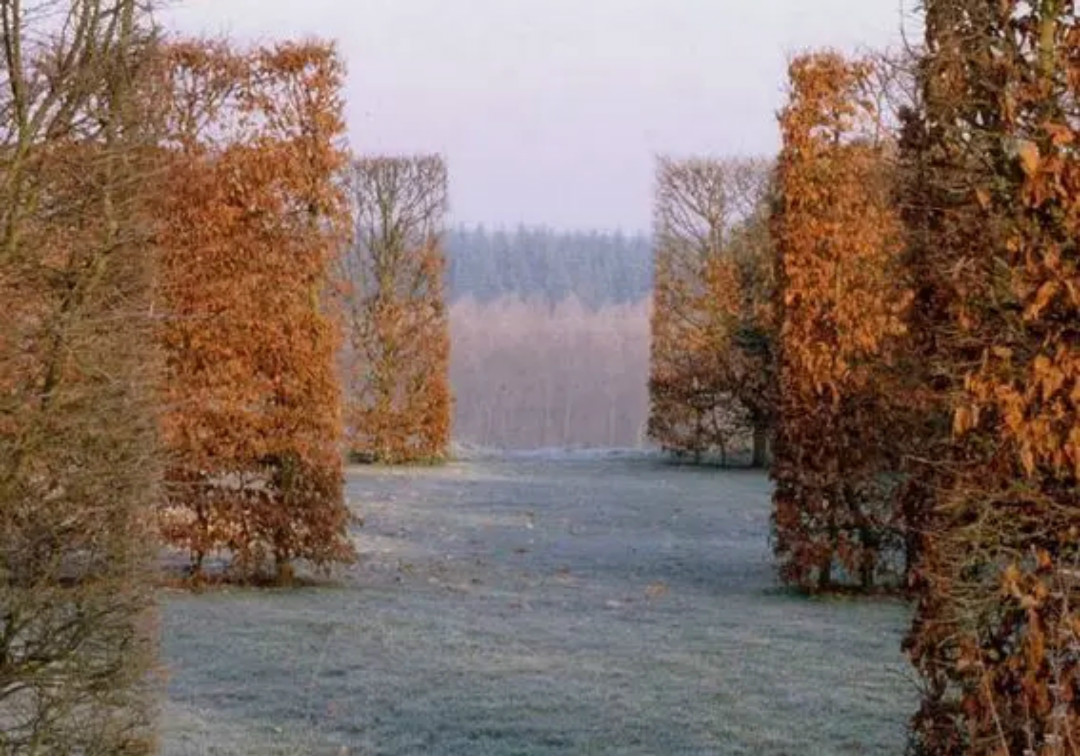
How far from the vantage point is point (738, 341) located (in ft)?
98.8

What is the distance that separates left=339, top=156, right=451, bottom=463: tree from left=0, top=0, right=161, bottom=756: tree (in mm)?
22604

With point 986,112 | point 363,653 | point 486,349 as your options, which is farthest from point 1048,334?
point 486,349

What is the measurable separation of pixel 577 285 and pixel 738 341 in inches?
861

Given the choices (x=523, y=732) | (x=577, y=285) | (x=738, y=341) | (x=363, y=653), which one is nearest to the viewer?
(x=523, y=732)

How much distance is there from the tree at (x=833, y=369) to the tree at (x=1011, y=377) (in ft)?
27.5

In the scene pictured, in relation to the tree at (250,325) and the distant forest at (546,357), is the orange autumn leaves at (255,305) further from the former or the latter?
the distant forest at (546,357)

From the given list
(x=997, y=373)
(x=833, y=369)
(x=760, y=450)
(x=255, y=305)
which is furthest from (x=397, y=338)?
(x=997, y=373)

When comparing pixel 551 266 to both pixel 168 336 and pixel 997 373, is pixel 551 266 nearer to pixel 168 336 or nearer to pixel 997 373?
pixel 168 336

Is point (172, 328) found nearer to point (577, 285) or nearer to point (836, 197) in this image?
point (836, 197)

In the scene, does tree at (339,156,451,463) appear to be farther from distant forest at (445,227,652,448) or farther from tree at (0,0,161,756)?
tree at (0,0,161,756)

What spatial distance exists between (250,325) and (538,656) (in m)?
4.74

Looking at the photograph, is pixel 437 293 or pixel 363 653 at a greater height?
pixel 437 293

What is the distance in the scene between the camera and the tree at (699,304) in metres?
30.9

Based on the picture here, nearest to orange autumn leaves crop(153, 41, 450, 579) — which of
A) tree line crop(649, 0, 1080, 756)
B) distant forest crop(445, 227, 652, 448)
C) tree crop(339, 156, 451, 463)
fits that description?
tree line crop(649, 0, 1080, 756)
